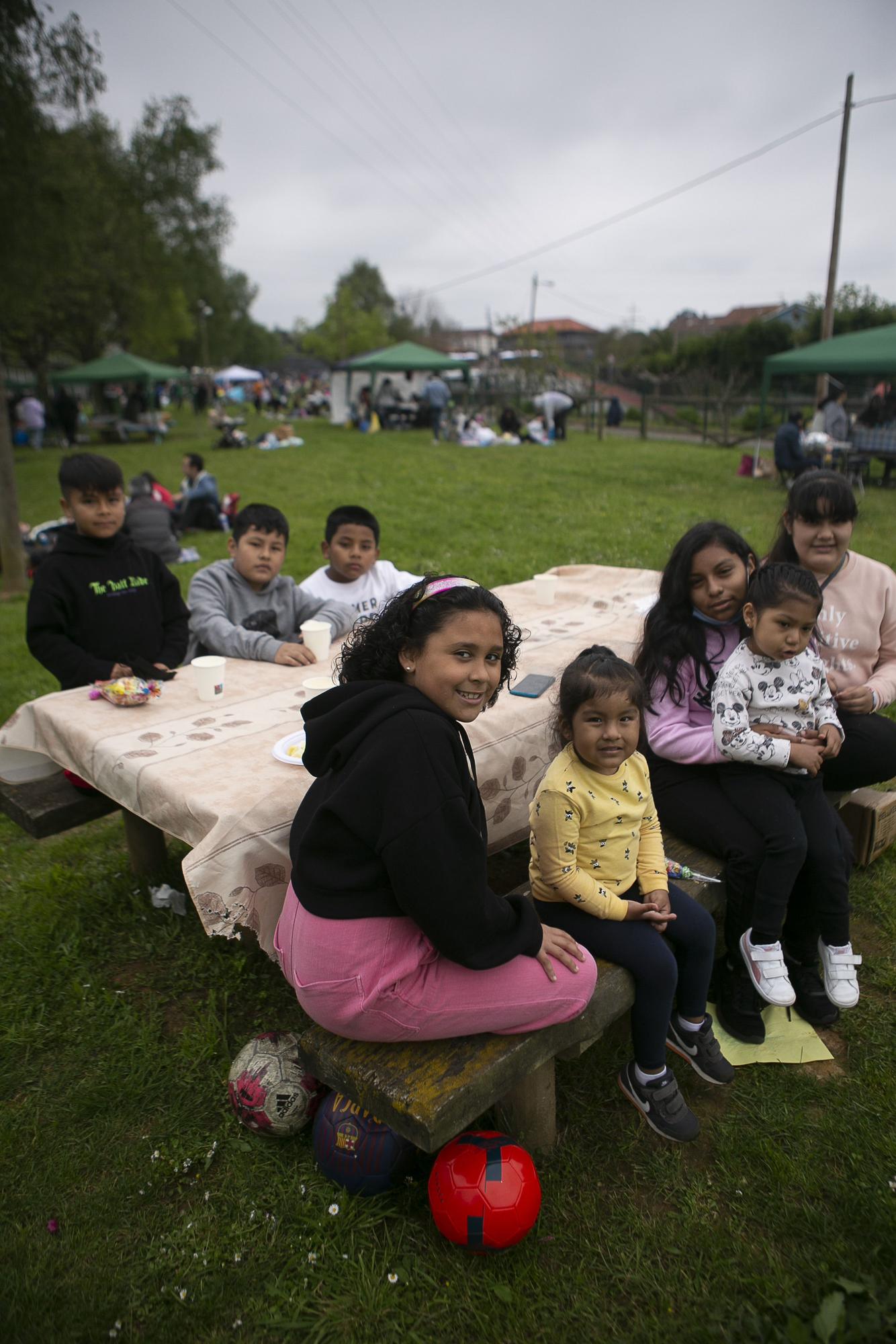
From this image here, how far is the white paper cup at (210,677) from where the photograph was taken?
3.20 metres

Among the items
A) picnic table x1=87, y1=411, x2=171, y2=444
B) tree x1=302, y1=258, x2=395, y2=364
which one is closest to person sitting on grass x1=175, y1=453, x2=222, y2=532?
picnic table x1=87, y1=411, x2=171, y2=444

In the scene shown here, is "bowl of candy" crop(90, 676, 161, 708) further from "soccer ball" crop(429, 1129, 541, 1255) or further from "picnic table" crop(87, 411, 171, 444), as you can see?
"picnic table" crop(87, 411, 171, 444)

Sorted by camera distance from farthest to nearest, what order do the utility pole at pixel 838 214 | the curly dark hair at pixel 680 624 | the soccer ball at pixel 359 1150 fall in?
the utility pole at pixel 838 214
the curly dark hair at pixel 680 624
the soccer ball at pixel 359 1150

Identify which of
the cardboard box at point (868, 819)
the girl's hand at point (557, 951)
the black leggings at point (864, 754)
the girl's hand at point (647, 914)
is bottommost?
the cardboard box at point (868, 819)

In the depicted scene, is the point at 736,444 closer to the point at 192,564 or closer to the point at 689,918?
the point at 192,564

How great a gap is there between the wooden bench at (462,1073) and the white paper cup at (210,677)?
1.49 meters

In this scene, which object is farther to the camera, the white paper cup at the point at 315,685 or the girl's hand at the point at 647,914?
the white paper cup at the point at 315,685

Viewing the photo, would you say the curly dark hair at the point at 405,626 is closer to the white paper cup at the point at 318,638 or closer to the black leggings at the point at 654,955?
the black leggings at the point at 654,955

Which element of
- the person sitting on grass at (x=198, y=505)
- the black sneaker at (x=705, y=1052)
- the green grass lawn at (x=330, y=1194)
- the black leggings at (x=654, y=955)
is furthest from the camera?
the person sitting on grass at (x=198, y=505)

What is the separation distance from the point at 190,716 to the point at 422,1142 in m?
1.76

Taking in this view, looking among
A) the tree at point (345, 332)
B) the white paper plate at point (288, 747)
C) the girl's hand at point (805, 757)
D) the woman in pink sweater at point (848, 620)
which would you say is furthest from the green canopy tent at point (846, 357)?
the tree at point (345, 332)

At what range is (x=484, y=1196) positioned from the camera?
2.02m

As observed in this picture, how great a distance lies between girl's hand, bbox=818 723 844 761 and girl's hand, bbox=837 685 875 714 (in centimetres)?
45

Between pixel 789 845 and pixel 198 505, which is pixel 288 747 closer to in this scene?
pixel 789 845
